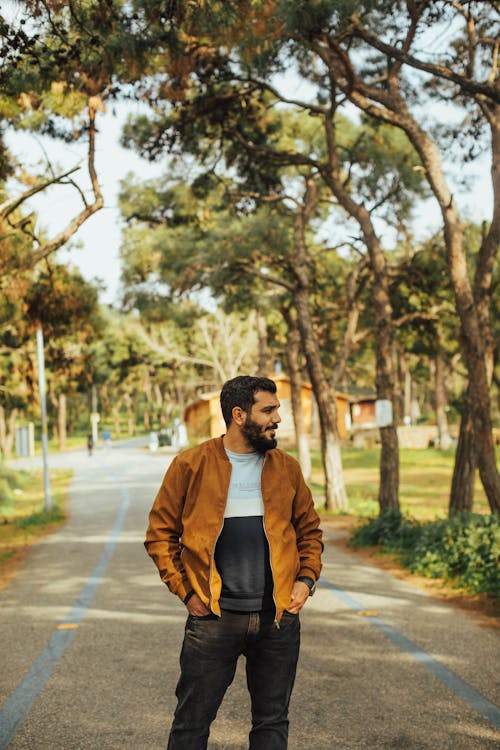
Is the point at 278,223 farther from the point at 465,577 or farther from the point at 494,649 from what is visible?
the point at 494,649

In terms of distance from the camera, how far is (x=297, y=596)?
375 centimetres

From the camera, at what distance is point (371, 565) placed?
40.1 ft

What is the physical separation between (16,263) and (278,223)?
30.0ft

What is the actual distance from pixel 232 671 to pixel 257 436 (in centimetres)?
97

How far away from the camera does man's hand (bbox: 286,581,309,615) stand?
3730 millimetres

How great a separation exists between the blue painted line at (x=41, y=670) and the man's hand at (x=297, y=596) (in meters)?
2.11

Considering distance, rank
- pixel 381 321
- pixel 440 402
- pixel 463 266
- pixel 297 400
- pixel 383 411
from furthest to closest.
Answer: pixel 440 402
pixel 297 400
pixel 381 321
pixel 383 411
pixel 463 266

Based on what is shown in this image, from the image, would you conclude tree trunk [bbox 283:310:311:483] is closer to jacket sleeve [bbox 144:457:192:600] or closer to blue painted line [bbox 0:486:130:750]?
blue painted line [bbox 0:486:130:750]

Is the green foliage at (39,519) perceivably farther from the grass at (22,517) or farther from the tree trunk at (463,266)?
the tree trunk at (463,266)

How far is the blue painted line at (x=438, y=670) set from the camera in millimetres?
5438

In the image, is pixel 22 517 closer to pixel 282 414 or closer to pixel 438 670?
pixel 438 670

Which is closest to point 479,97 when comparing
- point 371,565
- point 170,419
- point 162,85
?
point 162,85

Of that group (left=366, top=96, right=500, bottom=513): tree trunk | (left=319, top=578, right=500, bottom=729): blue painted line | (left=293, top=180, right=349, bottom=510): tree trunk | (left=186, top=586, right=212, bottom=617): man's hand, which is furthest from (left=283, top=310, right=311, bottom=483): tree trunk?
(left=186, top=586, right=212, bottom=617): man's hand

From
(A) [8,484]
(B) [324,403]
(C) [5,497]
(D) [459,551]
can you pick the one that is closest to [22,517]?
(C) [5,497]
